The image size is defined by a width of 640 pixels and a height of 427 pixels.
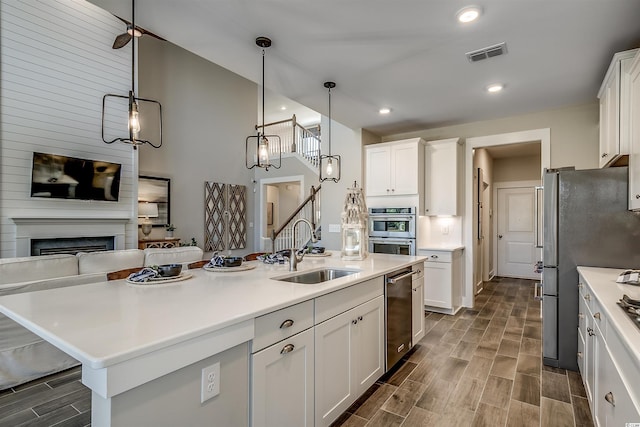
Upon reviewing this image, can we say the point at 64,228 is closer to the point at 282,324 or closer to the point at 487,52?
the point at 282,324

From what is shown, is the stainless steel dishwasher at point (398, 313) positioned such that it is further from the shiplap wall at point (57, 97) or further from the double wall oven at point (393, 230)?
the shiplap wall at point (57, 97)

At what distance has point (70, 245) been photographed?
4.89m

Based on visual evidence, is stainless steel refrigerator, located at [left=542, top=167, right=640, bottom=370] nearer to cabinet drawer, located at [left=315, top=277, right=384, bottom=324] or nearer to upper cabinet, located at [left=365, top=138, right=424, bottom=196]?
cabinet drawer, located at [left=315, top=277, right=384, bottom=324]

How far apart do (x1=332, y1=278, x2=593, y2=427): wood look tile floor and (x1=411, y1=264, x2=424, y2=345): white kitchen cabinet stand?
197mm

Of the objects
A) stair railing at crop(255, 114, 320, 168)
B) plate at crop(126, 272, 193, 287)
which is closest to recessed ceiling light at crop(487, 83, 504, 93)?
plate at crop(126, 272, 193, 287)

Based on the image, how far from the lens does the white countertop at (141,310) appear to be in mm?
988

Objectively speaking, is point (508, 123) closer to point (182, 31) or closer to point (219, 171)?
point (182, 31)

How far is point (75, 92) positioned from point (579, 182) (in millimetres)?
6659

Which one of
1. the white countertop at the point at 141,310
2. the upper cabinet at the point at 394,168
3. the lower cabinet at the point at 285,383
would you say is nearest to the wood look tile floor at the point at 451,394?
the lower cabinet at the point at 285,383

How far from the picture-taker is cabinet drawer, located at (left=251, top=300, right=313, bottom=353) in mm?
1413

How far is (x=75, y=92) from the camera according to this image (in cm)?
497

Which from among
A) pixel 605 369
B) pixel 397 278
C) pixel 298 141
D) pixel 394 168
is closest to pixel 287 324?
pixel 397 278

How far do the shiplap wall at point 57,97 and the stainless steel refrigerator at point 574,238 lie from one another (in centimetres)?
602

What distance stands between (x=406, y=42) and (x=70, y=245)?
17.8 feet
